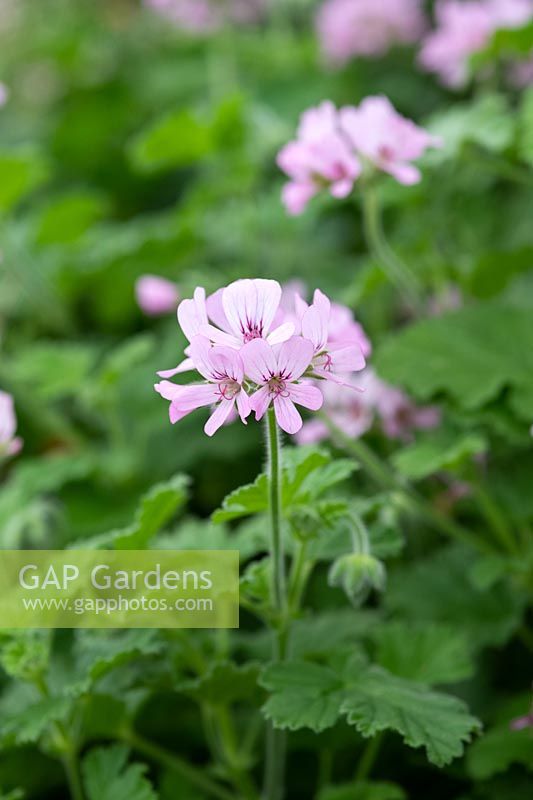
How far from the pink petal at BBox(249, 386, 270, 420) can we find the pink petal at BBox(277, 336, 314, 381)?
0.10ft

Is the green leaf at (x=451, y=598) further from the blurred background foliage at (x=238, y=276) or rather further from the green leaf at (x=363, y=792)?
the green leaf at (x=363, y=792)

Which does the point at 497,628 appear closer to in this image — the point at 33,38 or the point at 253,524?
the point at 253,524

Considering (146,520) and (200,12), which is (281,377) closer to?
(146,520)

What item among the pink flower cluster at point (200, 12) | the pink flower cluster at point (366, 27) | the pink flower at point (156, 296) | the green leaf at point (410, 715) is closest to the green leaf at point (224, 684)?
the green leaf at point (410, 715)

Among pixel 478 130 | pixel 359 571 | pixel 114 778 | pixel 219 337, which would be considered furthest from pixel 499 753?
pixel 478 130

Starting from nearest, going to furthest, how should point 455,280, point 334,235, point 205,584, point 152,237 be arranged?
point 205,584 < point 455,280 < point 152,237 < point 334,235

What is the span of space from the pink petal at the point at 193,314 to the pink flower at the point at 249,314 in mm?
12

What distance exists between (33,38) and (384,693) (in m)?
4.19

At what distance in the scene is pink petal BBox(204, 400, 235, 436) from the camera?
48.6 inches

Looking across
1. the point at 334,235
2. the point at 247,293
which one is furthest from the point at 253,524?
the point at 334,235

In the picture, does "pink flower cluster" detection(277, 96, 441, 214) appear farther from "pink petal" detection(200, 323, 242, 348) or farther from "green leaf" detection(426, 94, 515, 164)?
"pink petal" detection(200, 323, 242, 348)

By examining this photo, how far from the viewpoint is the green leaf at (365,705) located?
1.33 metres

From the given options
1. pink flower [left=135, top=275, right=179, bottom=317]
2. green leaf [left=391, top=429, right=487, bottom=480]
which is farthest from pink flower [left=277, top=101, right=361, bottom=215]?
pink flower [left=135, top=275, right=179, bottom=317]

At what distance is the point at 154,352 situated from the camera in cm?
298
